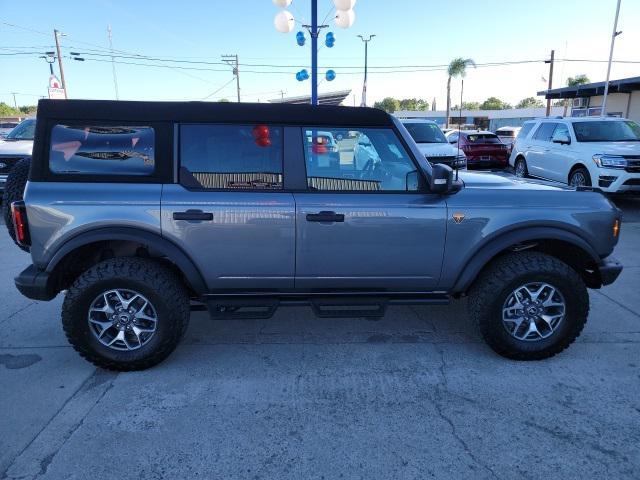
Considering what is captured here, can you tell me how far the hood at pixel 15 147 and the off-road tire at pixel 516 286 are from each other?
9.39 meters

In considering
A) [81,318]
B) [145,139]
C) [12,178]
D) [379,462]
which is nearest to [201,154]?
[145,139]

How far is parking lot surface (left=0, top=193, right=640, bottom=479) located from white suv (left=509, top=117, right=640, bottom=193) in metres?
6.14

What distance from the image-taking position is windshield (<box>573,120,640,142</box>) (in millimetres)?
9789

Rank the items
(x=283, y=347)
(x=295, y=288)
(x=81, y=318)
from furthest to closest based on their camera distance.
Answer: (x=283, y=347) → (x=295, y=288) → (x=81, y=318)

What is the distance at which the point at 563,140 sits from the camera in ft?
33.4

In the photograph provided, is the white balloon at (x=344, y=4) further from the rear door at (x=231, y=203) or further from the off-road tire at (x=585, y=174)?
the rear door at (x=231, y=203)

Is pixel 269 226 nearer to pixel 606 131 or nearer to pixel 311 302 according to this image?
pixel 311 302

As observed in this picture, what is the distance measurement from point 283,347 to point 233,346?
16.3 inches

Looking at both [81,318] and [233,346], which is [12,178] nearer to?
[81,318]

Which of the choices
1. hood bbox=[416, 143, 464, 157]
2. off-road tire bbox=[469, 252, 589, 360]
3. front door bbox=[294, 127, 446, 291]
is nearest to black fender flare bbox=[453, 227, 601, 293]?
off-road tire bbox=[469, 252, 589, 360]

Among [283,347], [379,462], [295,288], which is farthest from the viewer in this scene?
[283,347]

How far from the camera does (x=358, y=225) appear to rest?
10.5 ft

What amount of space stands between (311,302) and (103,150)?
1.81 m

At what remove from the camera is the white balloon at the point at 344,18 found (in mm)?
11164
